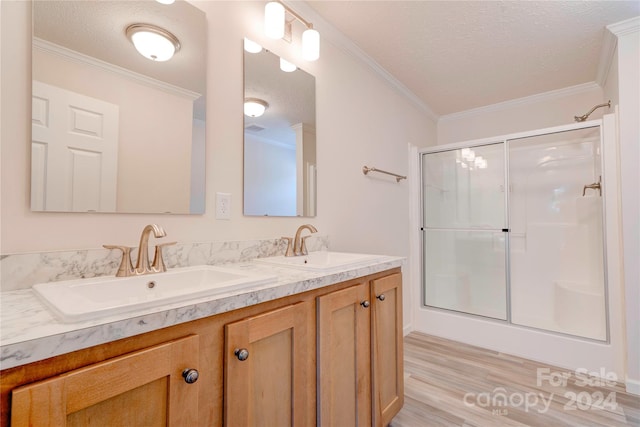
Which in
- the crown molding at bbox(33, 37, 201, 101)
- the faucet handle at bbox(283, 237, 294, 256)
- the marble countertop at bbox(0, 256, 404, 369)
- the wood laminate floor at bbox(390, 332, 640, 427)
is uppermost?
the crown molding at bbox(33, 37, 201, 101)

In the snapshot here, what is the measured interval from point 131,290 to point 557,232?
139 inches

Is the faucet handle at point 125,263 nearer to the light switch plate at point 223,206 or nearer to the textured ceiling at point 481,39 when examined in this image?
the light switch plate at point 223,206

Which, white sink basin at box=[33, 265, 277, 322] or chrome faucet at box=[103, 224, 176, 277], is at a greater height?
chrome faucet at box=[103, 224, 176, 277]

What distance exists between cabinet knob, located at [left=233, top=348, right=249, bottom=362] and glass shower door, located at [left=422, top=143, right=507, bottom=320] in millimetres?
2541

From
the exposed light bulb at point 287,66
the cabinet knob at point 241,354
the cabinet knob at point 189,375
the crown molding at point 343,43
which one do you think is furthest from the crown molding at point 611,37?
the cabinet knob at point 189,375

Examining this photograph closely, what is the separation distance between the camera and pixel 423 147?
323cm

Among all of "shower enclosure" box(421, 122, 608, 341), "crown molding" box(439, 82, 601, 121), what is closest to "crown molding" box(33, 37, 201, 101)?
"shower enclosure" box(421, 122, 608, 341)

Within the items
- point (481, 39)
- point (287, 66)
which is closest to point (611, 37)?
point (481, 39)

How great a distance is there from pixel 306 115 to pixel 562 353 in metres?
2.51

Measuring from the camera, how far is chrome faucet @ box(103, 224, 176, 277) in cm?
95

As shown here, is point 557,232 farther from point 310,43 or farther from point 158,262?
point 158,262

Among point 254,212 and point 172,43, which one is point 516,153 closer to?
point 254,212

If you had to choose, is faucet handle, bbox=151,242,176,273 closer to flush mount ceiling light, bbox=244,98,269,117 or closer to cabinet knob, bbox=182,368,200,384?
cabinet knob, bbox=182,368,200,384

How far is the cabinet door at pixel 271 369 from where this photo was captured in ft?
2.49
